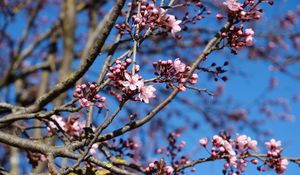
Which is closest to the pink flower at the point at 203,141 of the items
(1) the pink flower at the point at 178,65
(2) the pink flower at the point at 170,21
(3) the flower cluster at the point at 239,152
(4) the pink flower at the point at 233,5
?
(3) the flower cluster at the point at 239,152

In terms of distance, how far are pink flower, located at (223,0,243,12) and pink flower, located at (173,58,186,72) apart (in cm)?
49

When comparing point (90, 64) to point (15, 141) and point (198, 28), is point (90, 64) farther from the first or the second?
point (198, 28)

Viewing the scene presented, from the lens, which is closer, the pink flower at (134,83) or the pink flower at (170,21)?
the pink flower at (134,83)

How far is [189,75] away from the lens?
223 centimetres

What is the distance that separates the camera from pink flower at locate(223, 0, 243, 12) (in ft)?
7.57

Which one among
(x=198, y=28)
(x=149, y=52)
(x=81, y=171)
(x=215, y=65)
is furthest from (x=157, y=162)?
(x=149, y=52)

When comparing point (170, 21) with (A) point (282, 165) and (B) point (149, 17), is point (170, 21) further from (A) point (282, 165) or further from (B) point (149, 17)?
(A) point (282, 165)

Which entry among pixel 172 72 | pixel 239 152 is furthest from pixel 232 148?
pixel 172 72

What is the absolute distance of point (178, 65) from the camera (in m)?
2.07

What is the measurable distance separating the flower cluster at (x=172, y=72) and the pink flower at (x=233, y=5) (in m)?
0.47

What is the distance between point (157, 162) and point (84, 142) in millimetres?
435

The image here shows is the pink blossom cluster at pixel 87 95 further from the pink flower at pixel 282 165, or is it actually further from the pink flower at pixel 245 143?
the pink flower at pixel 282 165

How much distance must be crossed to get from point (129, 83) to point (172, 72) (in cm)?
30

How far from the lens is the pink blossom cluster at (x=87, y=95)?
2.08m
